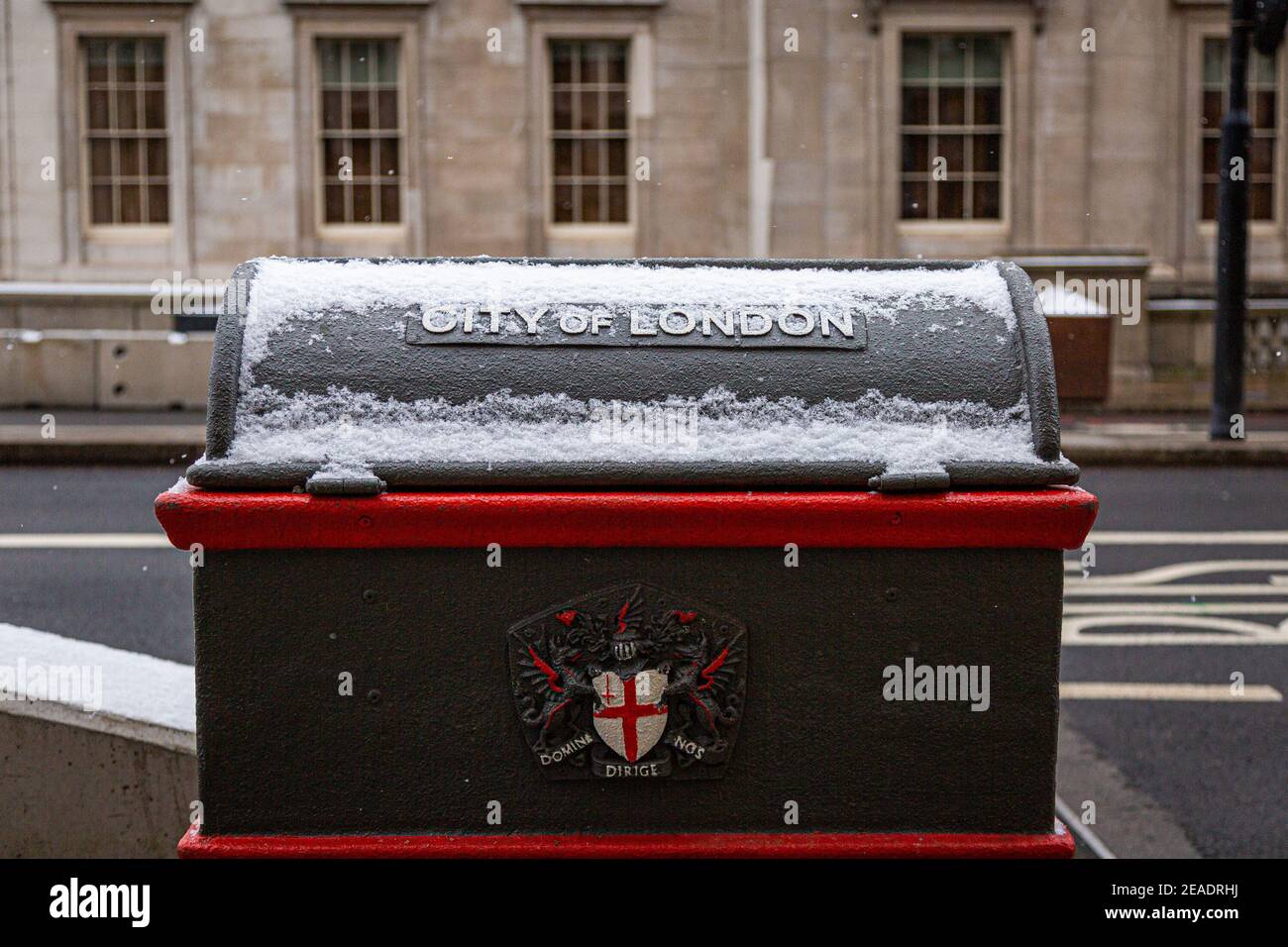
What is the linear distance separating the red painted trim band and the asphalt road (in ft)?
5.38

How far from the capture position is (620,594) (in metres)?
2.58

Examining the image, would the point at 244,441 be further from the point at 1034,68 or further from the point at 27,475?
the point at 1034,68

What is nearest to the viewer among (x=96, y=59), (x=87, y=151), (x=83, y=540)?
(x=83, y=540)

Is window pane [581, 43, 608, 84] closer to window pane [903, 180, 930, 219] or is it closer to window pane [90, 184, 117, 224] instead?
window pane [903, 180, 930, 219]

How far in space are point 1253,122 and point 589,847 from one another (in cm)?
1981

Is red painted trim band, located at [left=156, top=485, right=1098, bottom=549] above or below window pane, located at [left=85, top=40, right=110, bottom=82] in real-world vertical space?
below

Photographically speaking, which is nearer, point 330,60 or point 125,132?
point 330,60

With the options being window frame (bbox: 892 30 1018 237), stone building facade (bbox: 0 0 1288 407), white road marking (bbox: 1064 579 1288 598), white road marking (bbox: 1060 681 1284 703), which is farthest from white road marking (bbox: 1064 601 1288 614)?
window frame (bbox: 892 30 1018 237)

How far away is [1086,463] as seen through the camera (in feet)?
43.5

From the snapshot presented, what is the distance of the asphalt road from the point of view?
16.1ft

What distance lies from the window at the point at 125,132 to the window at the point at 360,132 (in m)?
2.11

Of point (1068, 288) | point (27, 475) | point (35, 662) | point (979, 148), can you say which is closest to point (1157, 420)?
point (1068, 288)

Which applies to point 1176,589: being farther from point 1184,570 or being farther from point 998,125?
point 998,125

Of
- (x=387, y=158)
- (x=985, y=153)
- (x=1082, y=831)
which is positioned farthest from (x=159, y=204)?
(x=1082, y=831)
